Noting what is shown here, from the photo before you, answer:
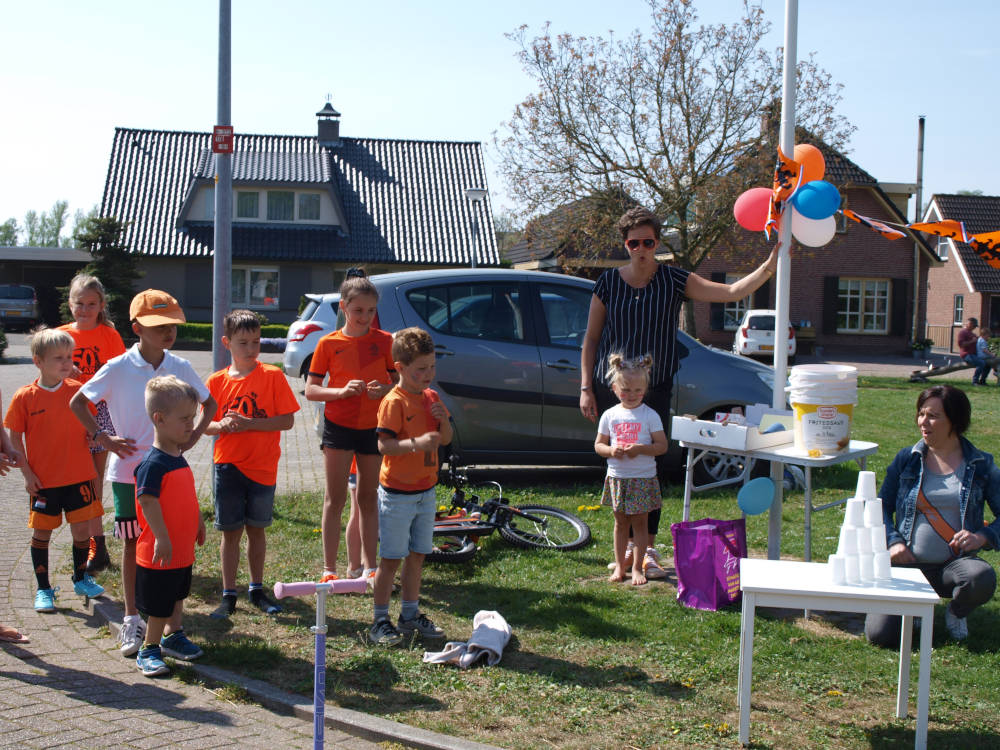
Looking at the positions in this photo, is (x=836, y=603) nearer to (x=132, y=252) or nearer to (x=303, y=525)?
(x=303, y=525)

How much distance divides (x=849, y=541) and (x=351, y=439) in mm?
2833

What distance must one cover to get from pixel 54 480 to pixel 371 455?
175 cm

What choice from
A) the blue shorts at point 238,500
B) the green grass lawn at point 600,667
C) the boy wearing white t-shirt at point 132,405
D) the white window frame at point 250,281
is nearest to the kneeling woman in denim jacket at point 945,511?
the green grass lawn at point 600,667

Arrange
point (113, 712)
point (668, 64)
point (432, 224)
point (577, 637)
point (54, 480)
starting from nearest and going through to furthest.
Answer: point (113, 712), point (577, 637), point (54, 480), point (668, 64), point (432, 224)

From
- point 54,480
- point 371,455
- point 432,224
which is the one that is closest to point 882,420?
point 371,455

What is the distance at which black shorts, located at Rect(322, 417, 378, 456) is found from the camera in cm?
570

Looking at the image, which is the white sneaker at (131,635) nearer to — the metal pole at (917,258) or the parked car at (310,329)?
the parked car at (310,329)

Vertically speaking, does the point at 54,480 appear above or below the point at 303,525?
above

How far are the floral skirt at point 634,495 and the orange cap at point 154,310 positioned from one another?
8.65ft

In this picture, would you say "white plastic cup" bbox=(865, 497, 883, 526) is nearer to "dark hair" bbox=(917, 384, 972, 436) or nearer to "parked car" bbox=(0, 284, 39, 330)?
"dark hair" bbox=(917, 384, 972, 436)

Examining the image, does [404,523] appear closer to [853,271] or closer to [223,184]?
[223,184]

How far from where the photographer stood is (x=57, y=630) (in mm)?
5273

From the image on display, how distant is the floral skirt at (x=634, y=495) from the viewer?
19.3 ft

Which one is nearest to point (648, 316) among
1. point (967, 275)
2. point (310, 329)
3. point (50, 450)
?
point (50, 450)
